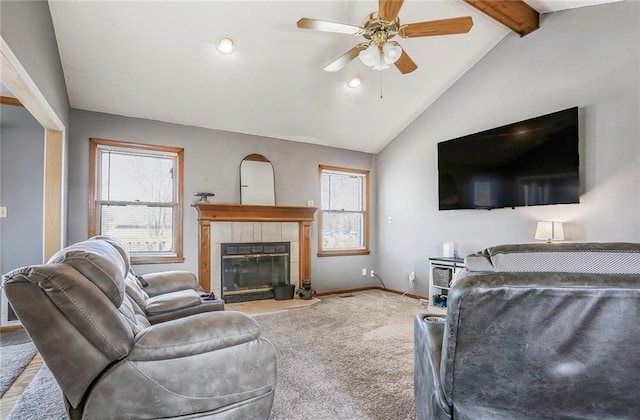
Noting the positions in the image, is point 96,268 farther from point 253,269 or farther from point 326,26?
point 253,269

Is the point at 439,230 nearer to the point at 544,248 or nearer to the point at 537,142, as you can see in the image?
the point at 537,142

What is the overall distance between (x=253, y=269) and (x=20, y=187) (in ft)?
9.14

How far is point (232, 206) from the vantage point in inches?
172

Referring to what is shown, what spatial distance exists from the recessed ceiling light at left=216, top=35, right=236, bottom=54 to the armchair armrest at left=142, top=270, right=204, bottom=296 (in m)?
2.31

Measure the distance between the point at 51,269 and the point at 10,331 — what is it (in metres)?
3.26

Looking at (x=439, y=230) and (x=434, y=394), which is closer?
(x=434, y=394)

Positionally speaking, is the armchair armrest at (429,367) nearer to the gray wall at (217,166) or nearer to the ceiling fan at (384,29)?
the ceiling fan at (384,29)

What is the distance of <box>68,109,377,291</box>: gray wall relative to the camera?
3.76 meters

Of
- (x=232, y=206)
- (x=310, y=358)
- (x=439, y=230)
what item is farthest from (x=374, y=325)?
(x=232, y=206)

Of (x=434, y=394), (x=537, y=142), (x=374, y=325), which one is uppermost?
(x=537, y=142)

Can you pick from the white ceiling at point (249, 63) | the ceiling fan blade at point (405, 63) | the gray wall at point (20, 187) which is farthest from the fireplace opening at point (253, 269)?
the ceiling fan blade at point (405, 63)

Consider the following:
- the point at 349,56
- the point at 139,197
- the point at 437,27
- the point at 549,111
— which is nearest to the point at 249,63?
the point at 349,56

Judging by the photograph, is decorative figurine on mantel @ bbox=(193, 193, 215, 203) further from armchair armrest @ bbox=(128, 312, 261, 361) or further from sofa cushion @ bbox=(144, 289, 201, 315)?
armchair armrest @ bbox=(128, 312, 261, 361)

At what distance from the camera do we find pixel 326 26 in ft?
7.98
